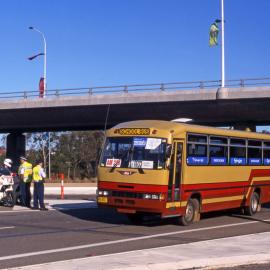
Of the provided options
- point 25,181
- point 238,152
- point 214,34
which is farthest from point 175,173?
point 214,34

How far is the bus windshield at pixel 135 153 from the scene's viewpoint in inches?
643

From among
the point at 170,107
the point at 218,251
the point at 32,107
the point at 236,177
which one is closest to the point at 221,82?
the point at 170,107

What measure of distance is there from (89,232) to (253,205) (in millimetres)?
7725

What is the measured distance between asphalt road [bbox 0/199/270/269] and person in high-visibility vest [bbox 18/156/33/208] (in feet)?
5.43

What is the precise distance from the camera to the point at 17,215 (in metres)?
19.6

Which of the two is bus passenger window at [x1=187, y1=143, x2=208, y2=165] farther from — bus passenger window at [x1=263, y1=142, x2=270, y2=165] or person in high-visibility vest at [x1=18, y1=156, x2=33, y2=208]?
person in high-visibility vest at [x1=18, y1=156, x2=33, y2=208]

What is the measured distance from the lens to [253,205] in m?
20.9

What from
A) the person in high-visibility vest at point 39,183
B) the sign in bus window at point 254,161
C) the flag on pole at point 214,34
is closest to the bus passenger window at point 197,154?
the sign in bus window at point 254,161

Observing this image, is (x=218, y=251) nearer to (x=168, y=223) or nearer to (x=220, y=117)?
(x=168, y=223)

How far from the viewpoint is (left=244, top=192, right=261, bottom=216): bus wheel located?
67.4ft

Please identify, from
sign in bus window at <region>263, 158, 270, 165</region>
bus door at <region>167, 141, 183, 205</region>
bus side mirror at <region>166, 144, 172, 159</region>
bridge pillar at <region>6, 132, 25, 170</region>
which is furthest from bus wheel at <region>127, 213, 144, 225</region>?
bridge pillar at <region>6, 132, 25, 170</region>

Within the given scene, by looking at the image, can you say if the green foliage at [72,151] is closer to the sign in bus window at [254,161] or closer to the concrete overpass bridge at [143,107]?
the concrete overpass bridge at [143,107]

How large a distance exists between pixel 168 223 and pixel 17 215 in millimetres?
5017

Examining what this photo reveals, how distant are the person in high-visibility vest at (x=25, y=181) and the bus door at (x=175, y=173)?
7.39 metres
